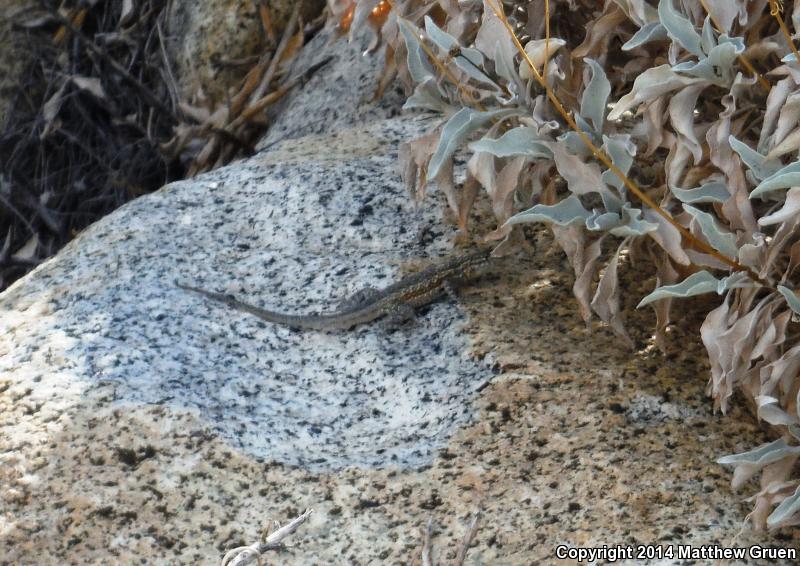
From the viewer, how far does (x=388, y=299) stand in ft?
12.4

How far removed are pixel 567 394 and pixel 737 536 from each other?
2.26 ft

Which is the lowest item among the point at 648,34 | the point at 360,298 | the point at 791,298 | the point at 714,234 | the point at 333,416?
the point at 333,416

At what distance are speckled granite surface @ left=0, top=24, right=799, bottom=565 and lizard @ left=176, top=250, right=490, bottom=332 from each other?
6 cm

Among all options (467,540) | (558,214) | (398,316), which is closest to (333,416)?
(398,316)

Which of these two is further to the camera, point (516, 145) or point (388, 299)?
point (388, 299)

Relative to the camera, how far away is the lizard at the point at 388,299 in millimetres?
3717

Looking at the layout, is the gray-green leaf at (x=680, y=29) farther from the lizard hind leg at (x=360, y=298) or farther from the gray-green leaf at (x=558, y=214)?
the lizard hind leg at (x=360, y=298)

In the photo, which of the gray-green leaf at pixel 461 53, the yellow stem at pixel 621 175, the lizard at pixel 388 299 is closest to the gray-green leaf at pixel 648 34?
the yellow stem at pixel 621 175

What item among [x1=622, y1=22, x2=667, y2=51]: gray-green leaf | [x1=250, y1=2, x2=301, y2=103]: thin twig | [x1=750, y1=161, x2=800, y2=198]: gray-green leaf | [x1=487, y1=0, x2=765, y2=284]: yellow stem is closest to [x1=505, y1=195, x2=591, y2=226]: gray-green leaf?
[x1=487, y1=0, x2=765, y2=284]: yellow stem

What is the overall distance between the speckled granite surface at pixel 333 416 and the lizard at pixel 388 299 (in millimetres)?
61

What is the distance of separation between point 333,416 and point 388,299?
0.61 meters

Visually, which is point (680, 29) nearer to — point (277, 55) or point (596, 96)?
point (596, 96)

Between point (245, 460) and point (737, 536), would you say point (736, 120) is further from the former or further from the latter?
point (245, 460)

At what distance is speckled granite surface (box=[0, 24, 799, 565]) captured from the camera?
2844 millimetres
